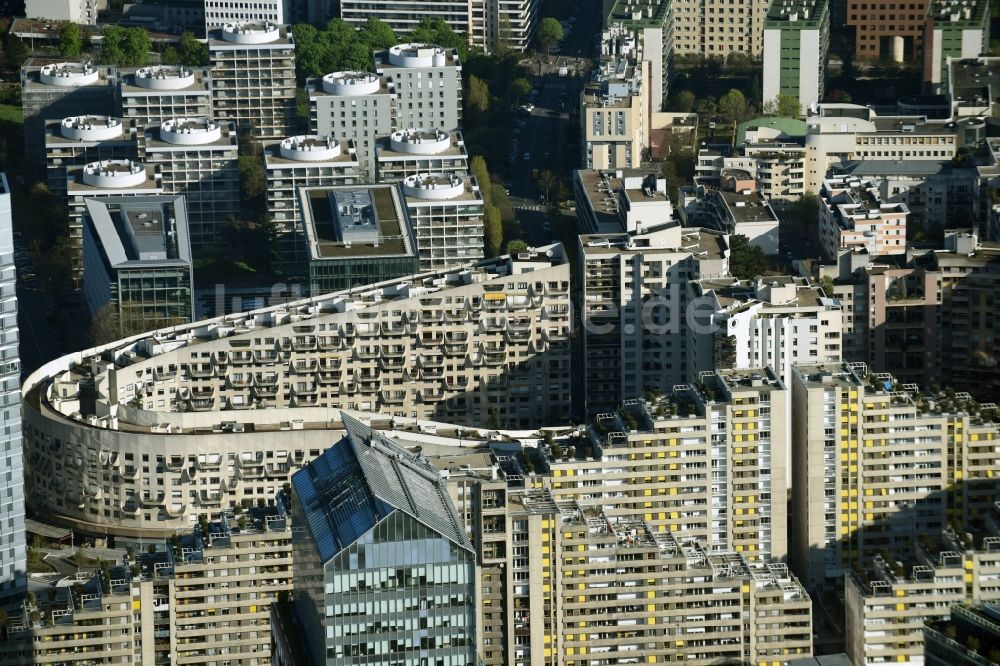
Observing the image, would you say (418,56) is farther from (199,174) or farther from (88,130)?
(88,130)

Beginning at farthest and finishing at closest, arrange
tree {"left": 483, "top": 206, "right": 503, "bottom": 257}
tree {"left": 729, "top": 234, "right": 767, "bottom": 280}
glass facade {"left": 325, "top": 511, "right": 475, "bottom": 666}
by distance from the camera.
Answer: tree {"left": 483, "top": 206, "right": 503, "bottom": 257}
tree {"left": 729, "top": 234, "right": 767, "bottom": 280}
glass facade {"left": 325, "top": 511, "right": 475, "bottom": 666}

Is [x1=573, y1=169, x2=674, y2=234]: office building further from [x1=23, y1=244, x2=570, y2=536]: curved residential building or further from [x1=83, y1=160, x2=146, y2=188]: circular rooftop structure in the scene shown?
[x1=83, y1=160, x2=146, y2=188]: circular rooftop structure

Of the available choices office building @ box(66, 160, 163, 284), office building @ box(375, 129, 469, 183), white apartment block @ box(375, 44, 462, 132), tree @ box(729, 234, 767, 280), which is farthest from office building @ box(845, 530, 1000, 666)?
white apartment block @ box(375, 44, 462, 132)

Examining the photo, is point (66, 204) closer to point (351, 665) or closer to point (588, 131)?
point (588, 131)

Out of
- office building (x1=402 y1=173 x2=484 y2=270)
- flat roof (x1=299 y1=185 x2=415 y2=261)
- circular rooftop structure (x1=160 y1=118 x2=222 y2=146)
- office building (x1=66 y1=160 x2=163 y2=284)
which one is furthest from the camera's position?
circular rooftop structure (x1=160 y1=118 x2=222 y2=146)

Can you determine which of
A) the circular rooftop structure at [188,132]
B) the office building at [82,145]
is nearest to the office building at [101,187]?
the circular rooftop structure at [188,132]
